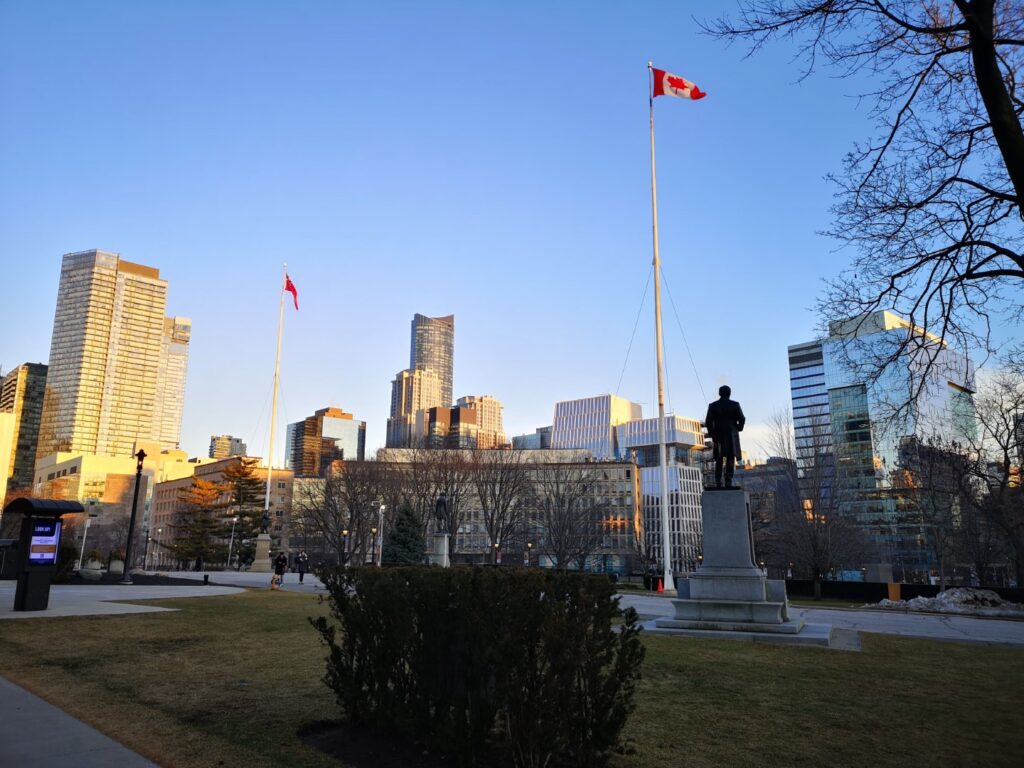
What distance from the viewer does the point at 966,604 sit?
2919 centimetres

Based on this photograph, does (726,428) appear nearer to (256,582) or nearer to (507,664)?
(507,664)

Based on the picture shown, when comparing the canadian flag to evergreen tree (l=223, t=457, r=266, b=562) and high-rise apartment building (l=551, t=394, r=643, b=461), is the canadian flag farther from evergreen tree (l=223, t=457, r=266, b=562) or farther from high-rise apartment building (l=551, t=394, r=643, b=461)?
high-rise apartment building (l=551, t=394, r=643, b=461)

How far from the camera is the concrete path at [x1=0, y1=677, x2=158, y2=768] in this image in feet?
17.4

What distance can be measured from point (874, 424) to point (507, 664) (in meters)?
9.68

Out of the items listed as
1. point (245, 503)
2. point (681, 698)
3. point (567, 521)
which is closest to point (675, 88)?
point (681, 698)

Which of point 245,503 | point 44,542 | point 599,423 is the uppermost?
point 599,423

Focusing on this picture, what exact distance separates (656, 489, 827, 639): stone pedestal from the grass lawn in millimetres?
1798

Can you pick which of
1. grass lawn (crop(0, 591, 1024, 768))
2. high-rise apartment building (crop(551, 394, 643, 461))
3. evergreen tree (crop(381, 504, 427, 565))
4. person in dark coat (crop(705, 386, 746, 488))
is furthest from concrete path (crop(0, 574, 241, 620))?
high-rise apartment building (crop(551, 394, 643, 461))

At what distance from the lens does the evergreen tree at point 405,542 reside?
3219 cm

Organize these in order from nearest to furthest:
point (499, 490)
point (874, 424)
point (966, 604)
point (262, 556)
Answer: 1. point (874, 424)
2. point (966, 604)
3. point (262, 556)
4. point (499, 490)

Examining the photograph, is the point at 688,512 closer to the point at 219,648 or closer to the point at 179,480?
the point at 179,480

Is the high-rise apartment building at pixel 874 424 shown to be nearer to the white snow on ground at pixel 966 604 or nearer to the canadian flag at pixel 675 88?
the white snow on ground at pixel 966 604

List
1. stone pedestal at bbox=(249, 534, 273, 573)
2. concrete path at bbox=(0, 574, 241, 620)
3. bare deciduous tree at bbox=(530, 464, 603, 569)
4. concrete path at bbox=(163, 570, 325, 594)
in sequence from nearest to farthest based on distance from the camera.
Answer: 1. concrete path at bbox=(0, 574, 241, 620)
2. concrete path at bbox=(163, 570, 325, 594)
3. stone pedestal at bbox=(249, 534, 273, 573)
4. bare deciduous tree at bbox=(530, 464, 603, 569)

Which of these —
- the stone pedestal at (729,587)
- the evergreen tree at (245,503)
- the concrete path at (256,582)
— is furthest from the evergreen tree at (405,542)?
the evergreen tree at (245,503)
